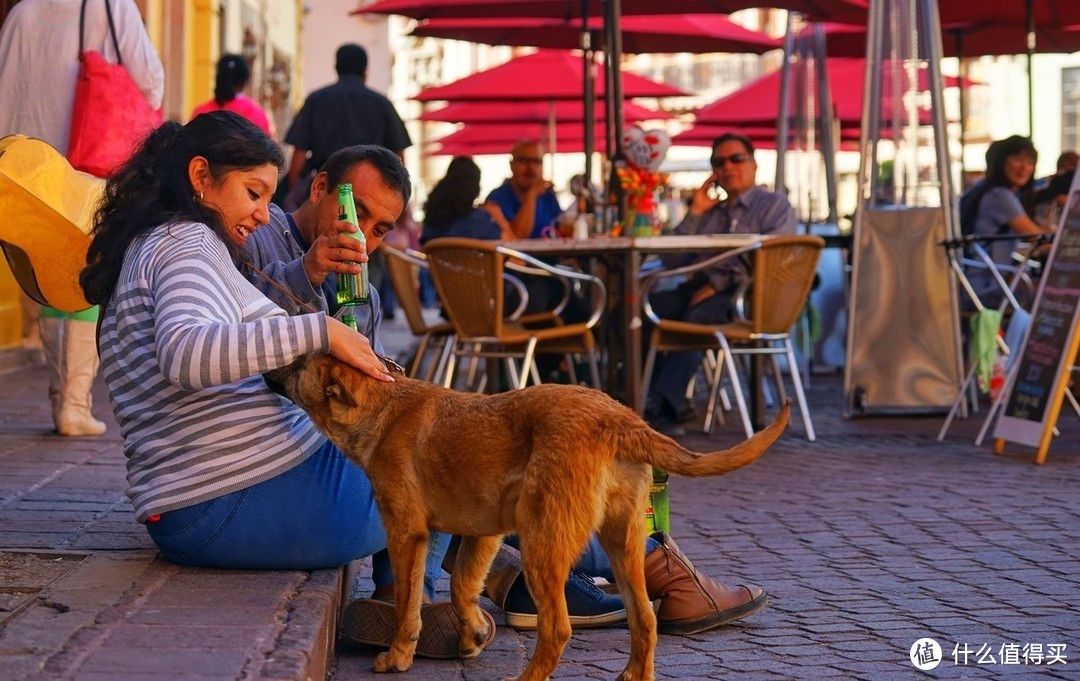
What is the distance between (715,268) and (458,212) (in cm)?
214

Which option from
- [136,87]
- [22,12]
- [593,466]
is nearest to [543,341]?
[136,87]

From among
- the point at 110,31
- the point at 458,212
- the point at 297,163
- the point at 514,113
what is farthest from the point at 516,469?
the point at 514,113

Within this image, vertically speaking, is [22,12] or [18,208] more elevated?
[22,12]

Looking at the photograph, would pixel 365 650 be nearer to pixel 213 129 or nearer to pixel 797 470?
pixel 213 129

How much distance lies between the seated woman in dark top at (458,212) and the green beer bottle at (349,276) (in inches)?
246

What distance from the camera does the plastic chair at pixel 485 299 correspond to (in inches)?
338

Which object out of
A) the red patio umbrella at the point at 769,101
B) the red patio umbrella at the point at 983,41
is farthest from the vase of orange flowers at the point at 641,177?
the red patio umbrella at the point at 769,101

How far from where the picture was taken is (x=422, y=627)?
414 centimetres

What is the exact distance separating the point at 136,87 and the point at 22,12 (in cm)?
67

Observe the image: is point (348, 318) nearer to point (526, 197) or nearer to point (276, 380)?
point (276, 380)

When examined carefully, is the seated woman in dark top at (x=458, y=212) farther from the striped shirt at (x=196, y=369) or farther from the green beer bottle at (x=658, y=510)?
the striped shirt at (x=196, y=369)

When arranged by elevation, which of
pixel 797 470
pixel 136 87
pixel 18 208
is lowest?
pixel 797 470

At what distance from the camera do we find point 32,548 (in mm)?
4449

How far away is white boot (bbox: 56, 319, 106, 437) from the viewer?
7.30m
